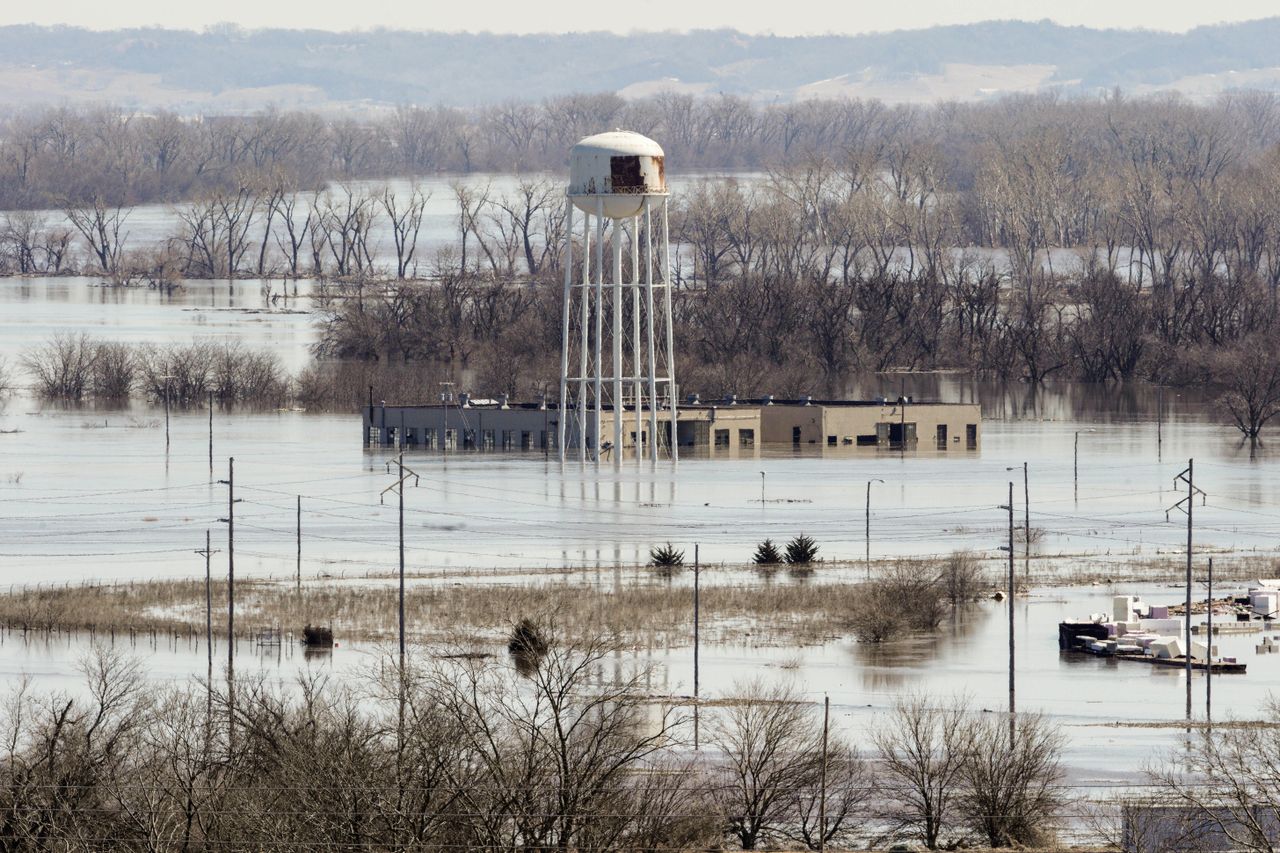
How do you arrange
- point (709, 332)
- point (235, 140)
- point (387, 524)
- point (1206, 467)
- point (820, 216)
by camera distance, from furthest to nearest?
point (235, 140) < point (820, 216) < point (709, 332) < point (1206, 467) < point (387, 524)

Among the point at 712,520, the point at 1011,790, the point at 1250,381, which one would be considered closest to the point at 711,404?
the point at 1250,381

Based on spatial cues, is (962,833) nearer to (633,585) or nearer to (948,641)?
(948,641)

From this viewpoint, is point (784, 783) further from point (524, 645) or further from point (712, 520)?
point (712, 520)

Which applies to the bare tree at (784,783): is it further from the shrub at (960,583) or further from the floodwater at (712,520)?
the shrub at (960,583)

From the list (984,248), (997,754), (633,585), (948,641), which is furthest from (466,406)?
(984,248)

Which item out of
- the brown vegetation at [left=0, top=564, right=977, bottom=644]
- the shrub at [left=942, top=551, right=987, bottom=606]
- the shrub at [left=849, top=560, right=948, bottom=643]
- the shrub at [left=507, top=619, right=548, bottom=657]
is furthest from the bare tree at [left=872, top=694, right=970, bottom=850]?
the shrub at [left=942, top=551, right=987, bottom=606]

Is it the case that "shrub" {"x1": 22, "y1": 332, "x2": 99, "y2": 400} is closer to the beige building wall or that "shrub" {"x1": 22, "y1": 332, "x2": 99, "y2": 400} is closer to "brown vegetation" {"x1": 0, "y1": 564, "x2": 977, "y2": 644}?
the beige building wall
